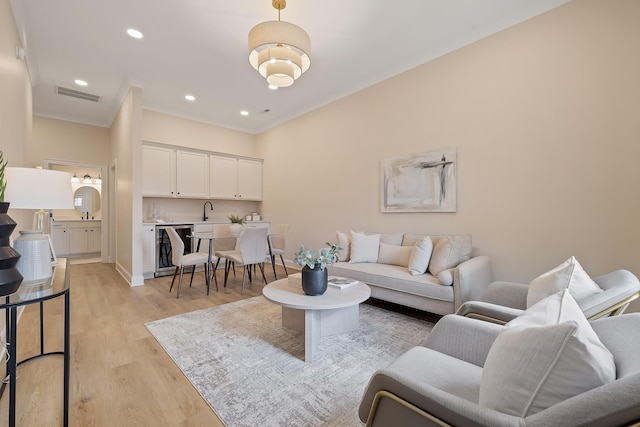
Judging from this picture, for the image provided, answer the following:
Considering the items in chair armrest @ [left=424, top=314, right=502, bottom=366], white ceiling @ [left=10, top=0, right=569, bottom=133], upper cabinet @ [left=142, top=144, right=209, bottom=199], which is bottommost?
chair armrest @ [left=424, top=314, right=502, bottom=366]

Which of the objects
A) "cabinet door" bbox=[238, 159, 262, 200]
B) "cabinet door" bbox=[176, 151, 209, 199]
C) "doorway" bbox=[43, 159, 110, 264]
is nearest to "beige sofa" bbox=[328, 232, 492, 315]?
"cabinet door" bbox=[238, 159, 262, 200]

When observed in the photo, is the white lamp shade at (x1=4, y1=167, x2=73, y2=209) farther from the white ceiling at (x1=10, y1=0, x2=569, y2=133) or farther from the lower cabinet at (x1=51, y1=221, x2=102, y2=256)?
the lower cabinet at (x1=51, y1=221, x2=102, y2=256)

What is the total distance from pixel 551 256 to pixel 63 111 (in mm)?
7984

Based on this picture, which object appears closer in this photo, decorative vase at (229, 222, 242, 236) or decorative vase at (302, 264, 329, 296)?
decorative vase at (302, 264, 329, 296)

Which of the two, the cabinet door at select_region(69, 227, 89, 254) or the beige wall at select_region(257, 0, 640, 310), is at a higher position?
the beige wall at select_region(257, 0, 640, 310)

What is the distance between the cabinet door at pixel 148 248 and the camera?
4.47 m

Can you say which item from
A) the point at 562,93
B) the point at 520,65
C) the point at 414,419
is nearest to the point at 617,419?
the point at 414,419

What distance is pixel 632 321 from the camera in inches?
37.8

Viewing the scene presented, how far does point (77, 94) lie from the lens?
15.3 ft

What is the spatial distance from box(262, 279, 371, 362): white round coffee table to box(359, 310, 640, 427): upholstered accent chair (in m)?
0.89

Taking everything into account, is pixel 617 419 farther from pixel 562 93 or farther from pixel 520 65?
pixel 520 65

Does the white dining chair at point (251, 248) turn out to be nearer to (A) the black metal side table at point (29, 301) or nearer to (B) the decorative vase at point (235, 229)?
(B) the decorative vase at point (235, 229)

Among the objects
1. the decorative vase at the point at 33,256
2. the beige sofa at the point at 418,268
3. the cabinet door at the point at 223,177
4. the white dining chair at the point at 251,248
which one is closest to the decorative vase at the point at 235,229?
the cabinet door at the point at 223,177

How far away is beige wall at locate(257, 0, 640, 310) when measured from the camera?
2324 millimetres
